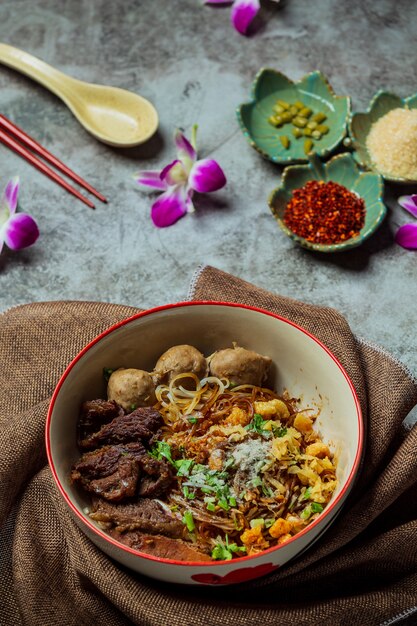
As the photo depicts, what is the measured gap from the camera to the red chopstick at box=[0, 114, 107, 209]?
382 centimetres

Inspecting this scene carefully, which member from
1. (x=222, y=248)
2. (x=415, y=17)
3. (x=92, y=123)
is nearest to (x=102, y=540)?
(x=222, y=248)

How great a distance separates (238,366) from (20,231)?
146cm

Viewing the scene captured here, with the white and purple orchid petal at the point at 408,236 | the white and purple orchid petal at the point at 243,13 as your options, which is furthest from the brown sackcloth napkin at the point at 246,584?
the white and purple orchid petal at the point at 243,13

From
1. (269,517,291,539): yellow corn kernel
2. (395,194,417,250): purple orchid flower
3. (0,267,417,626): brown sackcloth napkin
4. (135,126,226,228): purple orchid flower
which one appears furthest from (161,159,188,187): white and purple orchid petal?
(269,517,291,539): yellow corn kernel

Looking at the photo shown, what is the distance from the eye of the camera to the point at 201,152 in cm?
397

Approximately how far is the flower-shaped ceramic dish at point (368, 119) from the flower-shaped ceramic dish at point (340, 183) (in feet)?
0.26

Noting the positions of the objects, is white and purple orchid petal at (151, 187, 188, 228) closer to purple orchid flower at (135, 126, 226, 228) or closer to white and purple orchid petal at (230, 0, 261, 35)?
purple orchid flower at (135, 126, 226, 228)

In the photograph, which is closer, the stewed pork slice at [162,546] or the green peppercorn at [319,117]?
the stewed pork slice at [162,546]

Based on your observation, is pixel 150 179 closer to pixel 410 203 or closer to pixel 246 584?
pixel 410 203

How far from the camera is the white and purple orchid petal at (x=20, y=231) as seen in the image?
11.7 feet

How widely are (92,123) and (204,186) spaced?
27.8 inches

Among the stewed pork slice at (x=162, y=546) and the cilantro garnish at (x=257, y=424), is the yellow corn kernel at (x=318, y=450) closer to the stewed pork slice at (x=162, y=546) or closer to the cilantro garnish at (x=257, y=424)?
the cilantro garnish at (x=257, y=424)

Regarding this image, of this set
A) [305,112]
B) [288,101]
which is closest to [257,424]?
[305,112]

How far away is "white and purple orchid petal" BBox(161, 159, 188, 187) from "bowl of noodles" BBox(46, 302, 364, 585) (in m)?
1.26
